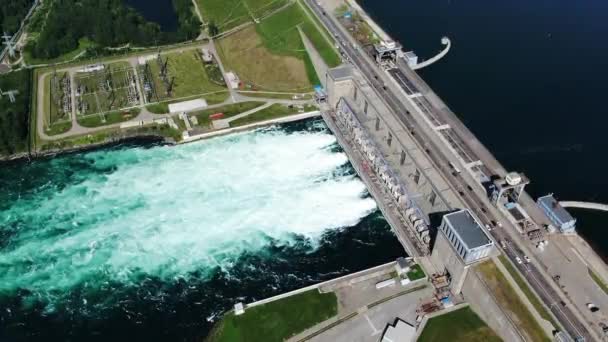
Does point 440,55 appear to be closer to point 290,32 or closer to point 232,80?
point 290,32

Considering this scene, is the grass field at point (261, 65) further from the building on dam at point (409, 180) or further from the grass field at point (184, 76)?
the building on dam at point (409, 180)

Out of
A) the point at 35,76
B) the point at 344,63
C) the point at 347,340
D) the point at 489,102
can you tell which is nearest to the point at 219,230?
the point at 347,340

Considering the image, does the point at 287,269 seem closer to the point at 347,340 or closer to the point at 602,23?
the point at 347,340

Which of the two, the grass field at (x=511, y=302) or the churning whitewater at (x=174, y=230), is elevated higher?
the churning whitewater at (x=174, y=230)

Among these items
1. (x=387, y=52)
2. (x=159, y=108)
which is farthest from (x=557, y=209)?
(x=159, y=108)

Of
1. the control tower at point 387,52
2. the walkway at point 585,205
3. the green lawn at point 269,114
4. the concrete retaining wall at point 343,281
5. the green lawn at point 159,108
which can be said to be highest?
the green lawn at point 159,108

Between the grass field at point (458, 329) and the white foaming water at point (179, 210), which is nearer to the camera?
the grass field at point (458, 329)

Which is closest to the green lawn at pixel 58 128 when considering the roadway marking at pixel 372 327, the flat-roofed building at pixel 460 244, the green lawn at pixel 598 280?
the roadway marking at pixel 372 327

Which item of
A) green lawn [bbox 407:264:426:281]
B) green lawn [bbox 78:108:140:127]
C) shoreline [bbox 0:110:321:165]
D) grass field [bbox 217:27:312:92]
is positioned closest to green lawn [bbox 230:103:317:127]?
shoreline [bbox 0:110:321:165]
